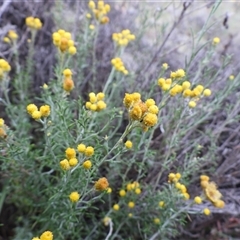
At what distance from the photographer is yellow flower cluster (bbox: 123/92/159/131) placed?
102 cm

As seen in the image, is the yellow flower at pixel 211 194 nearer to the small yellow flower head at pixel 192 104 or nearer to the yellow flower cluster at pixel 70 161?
the small yellow flower head at pixel 192 104

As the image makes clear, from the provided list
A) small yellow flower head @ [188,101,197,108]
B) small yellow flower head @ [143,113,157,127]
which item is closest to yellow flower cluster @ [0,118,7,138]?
small yellow flower head @ [143,113,157,127]

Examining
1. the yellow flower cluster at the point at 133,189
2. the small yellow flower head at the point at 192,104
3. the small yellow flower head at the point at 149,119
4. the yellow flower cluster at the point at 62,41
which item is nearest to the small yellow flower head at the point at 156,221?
the yellow flower cluster at the point at 133,189

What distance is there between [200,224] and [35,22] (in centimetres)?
126

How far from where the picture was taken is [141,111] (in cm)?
103

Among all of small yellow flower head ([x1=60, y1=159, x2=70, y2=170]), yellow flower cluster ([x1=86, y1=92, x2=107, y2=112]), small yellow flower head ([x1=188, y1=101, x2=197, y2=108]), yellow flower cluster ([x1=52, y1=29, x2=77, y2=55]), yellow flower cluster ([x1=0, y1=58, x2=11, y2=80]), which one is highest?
yellow flower cluster ([x1=52, y1=29, x2=77, y2=55])

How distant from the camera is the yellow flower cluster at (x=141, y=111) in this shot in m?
1.02

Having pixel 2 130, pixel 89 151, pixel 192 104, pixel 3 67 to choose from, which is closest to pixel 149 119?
pixel 89 151

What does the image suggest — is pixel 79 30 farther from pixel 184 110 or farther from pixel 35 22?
pixel 184 110

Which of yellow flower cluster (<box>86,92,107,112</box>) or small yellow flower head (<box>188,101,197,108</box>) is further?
small yellow flower head (<box>188,101,197,108</box>)

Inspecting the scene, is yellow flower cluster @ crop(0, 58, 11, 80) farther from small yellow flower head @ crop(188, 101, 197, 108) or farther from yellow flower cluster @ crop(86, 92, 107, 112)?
small yellow flower head @ crop(188, 101, 197, 108)

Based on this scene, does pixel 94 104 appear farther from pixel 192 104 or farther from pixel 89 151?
pixel 192 104

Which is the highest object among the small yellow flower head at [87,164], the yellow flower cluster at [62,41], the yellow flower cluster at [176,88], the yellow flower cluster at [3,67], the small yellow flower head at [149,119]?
the yellow flower cluster at [62,41]

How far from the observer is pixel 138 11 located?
2.41 metres
